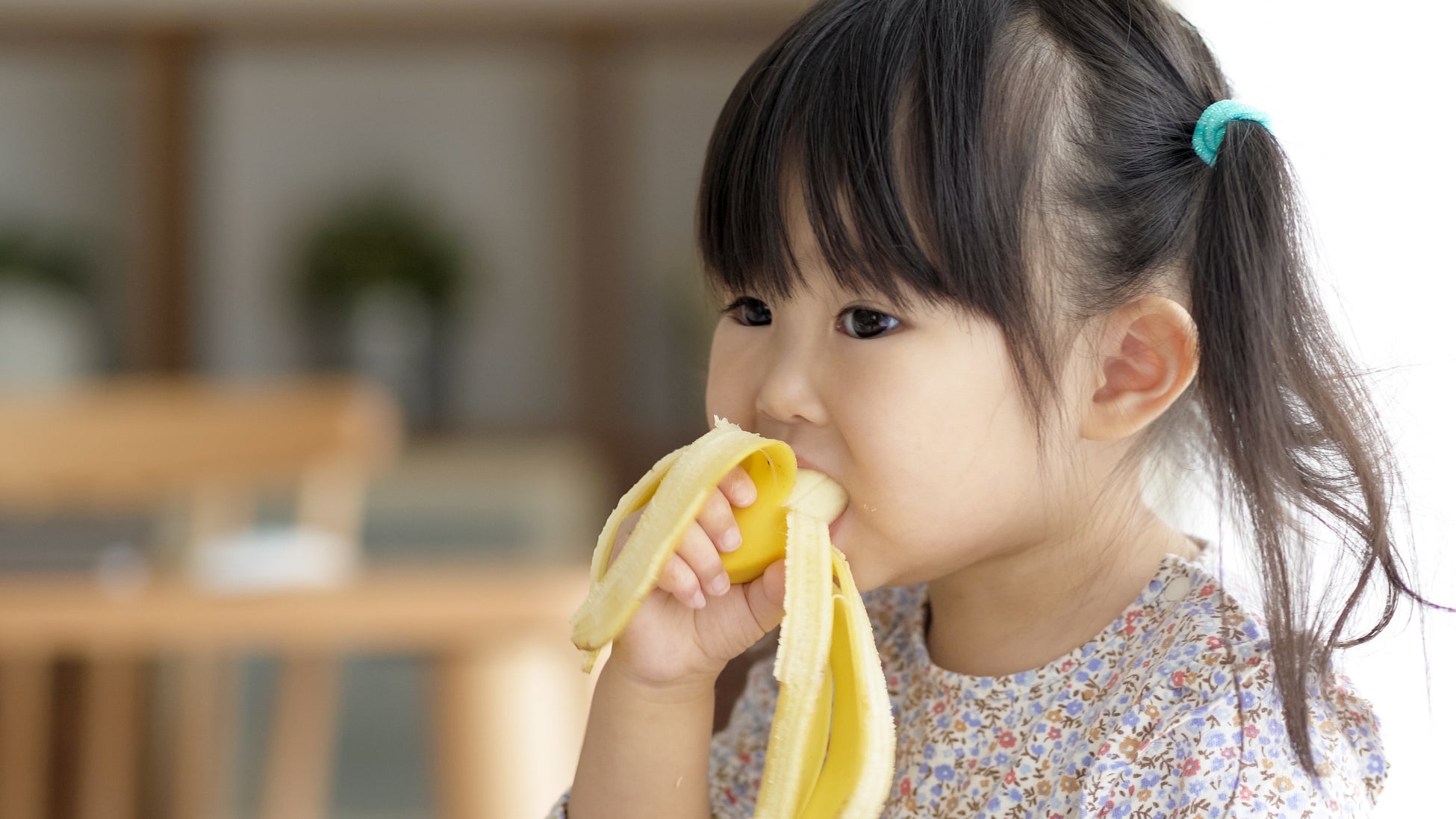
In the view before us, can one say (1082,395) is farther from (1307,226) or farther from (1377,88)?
(1377,88)

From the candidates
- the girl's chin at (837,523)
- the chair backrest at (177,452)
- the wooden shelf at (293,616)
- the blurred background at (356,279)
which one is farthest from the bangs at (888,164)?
the blurred background at (356,279)

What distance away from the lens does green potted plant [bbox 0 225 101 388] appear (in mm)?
3752

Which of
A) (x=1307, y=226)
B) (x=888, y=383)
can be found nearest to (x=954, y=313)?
(x=888, y=383)

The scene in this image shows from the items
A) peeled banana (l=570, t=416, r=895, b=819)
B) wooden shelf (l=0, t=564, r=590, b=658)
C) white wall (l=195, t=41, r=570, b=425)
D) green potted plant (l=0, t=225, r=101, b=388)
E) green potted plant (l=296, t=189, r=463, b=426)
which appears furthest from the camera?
white wall (l=195, t=41, r=570, b=425)

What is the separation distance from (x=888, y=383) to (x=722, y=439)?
8 centimetres

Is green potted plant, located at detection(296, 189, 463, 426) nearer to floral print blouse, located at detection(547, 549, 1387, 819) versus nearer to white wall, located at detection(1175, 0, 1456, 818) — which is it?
white wall, located at detection(1175, 0, 1456, 818)

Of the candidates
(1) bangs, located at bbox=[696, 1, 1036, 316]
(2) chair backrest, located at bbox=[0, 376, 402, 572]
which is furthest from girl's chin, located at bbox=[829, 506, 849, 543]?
(2) chair backrest, located at bbox=[0, 376, 402, 572]

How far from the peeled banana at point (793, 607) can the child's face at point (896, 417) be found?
0.06 feet

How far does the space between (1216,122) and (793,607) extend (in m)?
0.30

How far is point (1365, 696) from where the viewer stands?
69 centimetres

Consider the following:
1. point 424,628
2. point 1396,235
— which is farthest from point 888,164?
point 424,628

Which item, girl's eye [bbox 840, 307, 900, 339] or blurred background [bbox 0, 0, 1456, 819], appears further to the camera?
blurred background [bbox 0, 0, 1456, 819]

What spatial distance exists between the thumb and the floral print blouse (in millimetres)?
132

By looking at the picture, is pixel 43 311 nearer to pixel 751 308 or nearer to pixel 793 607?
pixel 751 308
